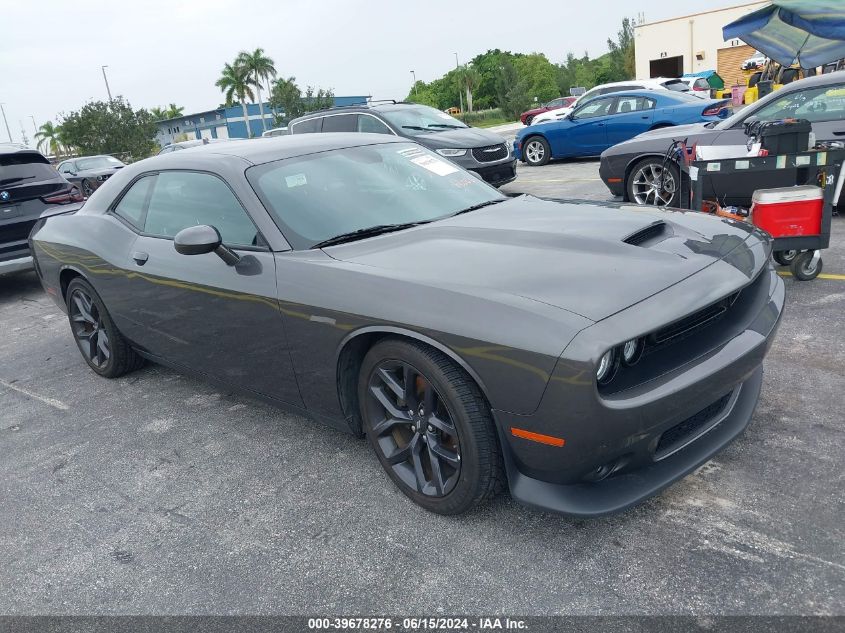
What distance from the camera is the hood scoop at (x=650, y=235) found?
2.75 m

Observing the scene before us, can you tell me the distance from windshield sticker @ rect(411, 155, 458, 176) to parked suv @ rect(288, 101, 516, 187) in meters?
5.70

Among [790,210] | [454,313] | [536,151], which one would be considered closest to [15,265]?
[454,313]

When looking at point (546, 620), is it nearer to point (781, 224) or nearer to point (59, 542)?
point (59, 542)

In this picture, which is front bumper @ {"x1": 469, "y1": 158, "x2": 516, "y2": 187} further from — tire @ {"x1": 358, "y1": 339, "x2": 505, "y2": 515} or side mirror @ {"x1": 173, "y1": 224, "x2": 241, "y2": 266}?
tire @ {"x1": 358, "y1": 339, "x2": 505, "y2": 515}

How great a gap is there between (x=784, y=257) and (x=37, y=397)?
220 inches

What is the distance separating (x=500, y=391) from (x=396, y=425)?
670mm

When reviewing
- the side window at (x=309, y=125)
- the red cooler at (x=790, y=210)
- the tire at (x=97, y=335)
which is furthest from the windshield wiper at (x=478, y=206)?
the side window at (x=309, y=125)

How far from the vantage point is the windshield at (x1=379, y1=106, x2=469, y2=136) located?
34.7 feet

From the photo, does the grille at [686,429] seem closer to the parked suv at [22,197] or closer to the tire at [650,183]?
the tire at [650,183]

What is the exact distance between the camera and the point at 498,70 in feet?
166

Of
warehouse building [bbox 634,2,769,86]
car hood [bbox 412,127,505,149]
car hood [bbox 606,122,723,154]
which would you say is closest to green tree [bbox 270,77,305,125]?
warehouse building [bbox 634,2,769,86]

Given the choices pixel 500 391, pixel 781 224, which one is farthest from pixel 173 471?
pixel 781 224

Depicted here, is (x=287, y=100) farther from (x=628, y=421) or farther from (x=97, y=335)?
(x=628, y=421)

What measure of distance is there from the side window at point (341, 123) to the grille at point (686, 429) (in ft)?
30.3
